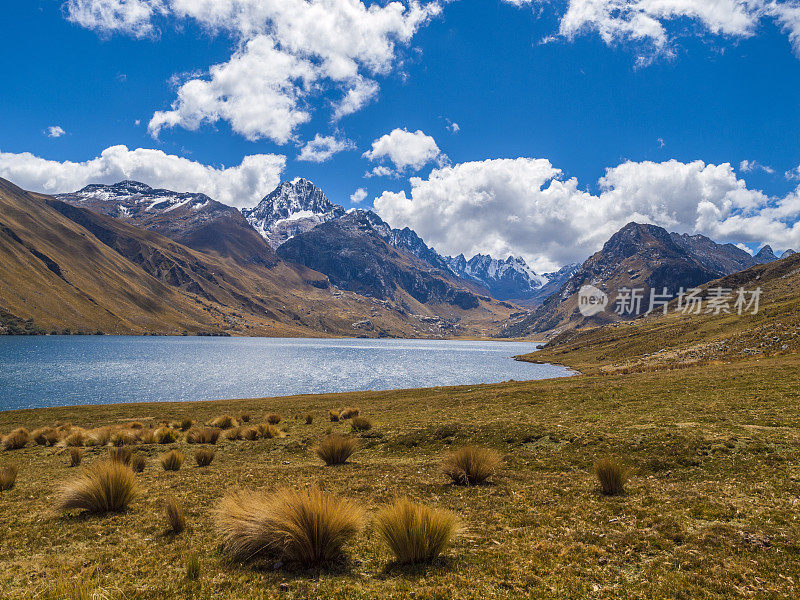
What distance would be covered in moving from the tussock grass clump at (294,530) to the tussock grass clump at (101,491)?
18.7 feet

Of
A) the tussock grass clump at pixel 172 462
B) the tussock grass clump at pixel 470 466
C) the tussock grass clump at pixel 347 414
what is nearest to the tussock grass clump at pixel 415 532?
the tussock grass clump at pixel 470 466

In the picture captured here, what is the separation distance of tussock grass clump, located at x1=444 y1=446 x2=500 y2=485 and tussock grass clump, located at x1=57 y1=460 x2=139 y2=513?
10566 millimetres

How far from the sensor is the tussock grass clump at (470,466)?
47.0ft

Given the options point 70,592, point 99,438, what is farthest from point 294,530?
point 99,438

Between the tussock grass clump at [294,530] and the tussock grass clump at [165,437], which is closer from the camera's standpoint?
the tussock grass clump at [294,530]

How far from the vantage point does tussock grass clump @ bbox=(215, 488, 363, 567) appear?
324 inches

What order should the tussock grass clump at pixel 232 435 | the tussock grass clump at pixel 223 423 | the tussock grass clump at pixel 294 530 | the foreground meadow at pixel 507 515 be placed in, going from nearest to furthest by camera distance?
1. the foreground meadow at pixel 507 515
2. the tussock grass clump at pixel 294 530
3. the tussock grass clump at pixel 232 435
4. the tussock grass clump at pixel 223 423

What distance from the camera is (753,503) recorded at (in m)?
10.3

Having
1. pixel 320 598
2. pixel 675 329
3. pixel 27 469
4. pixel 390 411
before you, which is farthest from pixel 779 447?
pixel 675 329

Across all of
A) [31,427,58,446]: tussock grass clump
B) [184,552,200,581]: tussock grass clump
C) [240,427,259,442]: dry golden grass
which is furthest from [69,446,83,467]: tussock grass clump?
[184,552,200,581]: tussock grass clump

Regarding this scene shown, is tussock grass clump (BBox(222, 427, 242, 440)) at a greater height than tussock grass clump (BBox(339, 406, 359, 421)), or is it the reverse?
tussock grass clump (BBox(339, 406, 359, 421))

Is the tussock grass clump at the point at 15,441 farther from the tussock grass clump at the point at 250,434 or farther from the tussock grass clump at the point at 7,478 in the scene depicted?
the tussock grass clump at the point at 250,434

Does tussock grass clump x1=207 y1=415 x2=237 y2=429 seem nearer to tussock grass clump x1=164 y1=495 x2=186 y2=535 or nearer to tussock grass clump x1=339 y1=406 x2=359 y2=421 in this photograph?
tussock grass clump x1=339 y1=406 x2=359 y2=421

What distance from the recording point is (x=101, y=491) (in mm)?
11742
